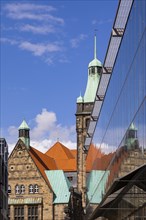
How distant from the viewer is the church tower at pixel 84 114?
93375 mm

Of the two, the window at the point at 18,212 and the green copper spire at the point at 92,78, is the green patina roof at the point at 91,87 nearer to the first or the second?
the green copper spire at the point at 92,78

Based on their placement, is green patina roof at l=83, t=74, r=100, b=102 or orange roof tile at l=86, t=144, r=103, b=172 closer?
orange roof tile at l=86, t=144, r=103, b=172

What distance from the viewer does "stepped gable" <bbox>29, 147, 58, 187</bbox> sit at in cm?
9096

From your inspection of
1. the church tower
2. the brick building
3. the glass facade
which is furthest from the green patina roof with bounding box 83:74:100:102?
the glass facade

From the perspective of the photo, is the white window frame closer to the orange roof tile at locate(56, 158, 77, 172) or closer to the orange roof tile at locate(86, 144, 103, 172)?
the orange roof tile at locate(56, 158, 77, 172)

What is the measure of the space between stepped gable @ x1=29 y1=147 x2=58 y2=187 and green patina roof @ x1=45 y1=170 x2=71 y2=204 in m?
1.19

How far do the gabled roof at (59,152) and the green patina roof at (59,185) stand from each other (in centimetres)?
1634

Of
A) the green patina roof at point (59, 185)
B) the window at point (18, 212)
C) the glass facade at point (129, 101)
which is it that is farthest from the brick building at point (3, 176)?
the glass facade at point (129, 101)

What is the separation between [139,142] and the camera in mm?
19094

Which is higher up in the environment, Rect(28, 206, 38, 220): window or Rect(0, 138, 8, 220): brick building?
Rect(0, 138, 8, 220): brick building

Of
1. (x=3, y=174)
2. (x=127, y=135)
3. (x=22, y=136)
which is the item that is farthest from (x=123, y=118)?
(x=22, y=136)

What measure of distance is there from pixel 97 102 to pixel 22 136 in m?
53.2

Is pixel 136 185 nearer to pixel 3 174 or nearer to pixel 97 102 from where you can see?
pixel 97 102

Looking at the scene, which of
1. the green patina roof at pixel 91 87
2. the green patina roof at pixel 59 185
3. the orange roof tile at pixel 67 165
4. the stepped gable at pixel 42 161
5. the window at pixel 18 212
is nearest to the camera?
the window at pixel 18 212
